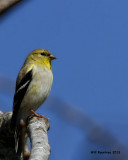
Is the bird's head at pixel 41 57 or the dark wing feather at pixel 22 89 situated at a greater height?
the bird's head at pixel 41 57

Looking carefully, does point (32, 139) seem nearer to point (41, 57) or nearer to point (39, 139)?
point (39, 139)

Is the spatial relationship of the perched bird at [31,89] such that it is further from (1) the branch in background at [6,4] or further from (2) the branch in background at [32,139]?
(1) the branch in background at [6,4]

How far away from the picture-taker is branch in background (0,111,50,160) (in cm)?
241

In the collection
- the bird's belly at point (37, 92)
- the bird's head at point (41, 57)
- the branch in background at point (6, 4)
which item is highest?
the bird's head at point (41, 57)

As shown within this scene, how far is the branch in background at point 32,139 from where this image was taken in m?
2.41

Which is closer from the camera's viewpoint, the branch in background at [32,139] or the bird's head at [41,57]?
the branch in background at [32,139]

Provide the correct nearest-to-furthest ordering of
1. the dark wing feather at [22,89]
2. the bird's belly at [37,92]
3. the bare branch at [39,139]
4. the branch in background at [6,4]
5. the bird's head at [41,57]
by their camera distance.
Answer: the branch in background at [6,4], the bare branch at [39,139], the bird's belly at [37,92], the dark wing feather at [22,89], the bird's head at [41,57]

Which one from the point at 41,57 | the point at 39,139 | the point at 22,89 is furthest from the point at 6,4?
the point at 41,57

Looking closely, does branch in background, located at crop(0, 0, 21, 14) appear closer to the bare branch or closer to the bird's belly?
the bare branch

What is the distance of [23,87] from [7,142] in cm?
93

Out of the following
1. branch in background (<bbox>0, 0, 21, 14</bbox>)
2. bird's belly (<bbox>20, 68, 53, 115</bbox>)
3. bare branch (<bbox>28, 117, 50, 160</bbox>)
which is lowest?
bare branch (<bbox>28, 117, 50, 160</bbox>)

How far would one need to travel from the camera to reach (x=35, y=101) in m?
4.96

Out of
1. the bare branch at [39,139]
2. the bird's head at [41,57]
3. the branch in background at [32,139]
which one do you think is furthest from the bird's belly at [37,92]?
the bare branch at [39,139]

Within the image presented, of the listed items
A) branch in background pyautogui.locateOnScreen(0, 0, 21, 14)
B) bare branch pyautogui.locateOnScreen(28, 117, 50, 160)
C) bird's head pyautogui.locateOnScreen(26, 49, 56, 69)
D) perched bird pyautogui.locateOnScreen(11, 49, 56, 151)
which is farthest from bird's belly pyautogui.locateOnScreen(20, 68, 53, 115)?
branch in background pyautogui.locateOnScreen(0, 0, 21, 14)
